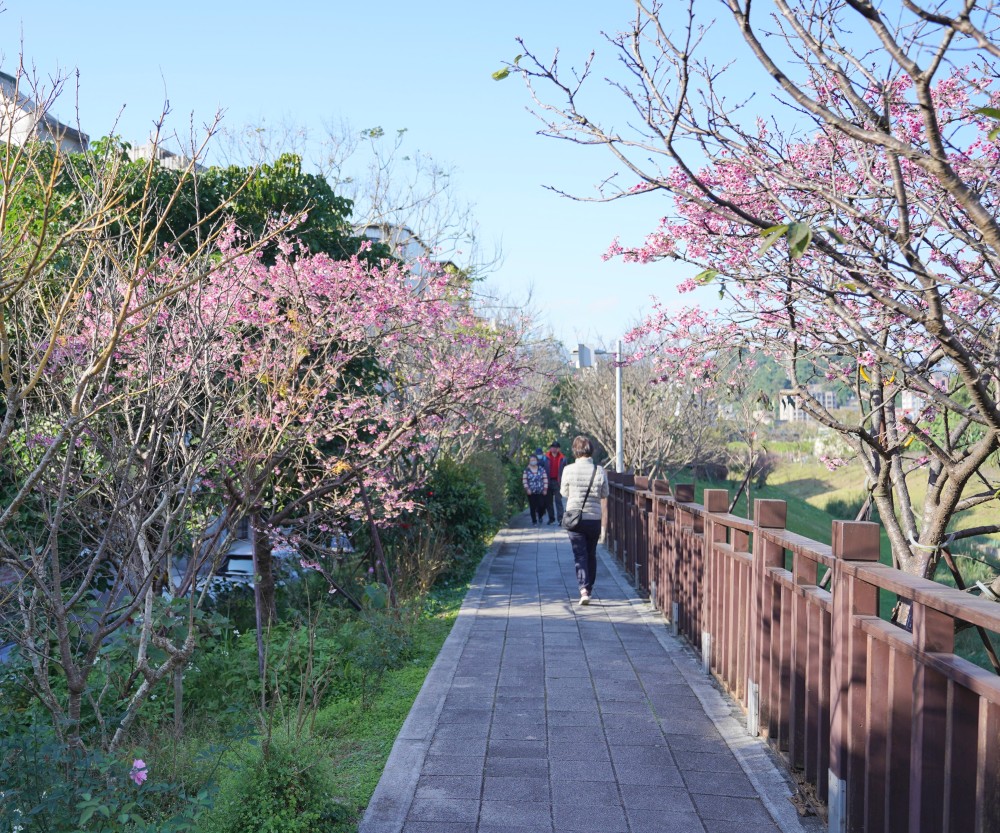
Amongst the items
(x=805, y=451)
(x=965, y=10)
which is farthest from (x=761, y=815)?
(x=805, y=451)

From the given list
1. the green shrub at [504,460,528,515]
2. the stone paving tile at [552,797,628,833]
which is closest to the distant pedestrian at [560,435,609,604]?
the stone paving tile at [552,797,628,833]

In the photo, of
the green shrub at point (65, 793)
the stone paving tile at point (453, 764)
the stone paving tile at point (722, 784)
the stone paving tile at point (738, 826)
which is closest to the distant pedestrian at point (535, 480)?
the stone paving tile at point (453, 764)

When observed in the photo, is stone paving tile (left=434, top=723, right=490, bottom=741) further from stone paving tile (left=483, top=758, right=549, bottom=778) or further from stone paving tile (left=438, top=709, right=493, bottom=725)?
stone paving tile (left=483, top=758, right=549, bottom=778)

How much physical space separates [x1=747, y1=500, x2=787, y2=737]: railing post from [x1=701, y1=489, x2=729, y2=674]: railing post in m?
1.17

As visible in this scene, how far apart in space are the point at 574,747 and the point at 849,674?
2054mm

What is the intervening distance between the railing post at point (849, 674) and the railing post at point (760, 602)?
1.26 m

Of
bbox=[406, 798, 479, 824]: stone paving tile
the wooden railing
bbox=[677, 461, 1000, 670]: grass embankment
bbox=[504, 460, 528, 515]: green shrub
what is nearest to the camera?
the wooden railing

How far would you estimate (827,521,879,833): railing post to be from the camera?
3.68 meters

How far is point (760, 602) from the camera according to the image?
5383mm

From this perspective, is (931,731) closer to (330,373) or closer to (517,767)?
(517,767)

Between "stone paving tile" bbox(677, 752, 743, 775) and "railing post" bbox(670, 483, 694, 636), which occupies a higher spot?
"railing post" bbox(670, 483, 694, 636)

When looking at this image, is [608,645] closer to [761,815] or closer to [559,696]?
[559,696]

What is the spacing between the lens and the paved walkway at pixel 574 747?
435 cm

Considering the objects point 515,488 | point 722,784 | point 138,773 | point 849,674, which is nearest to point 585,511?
point 722,784
